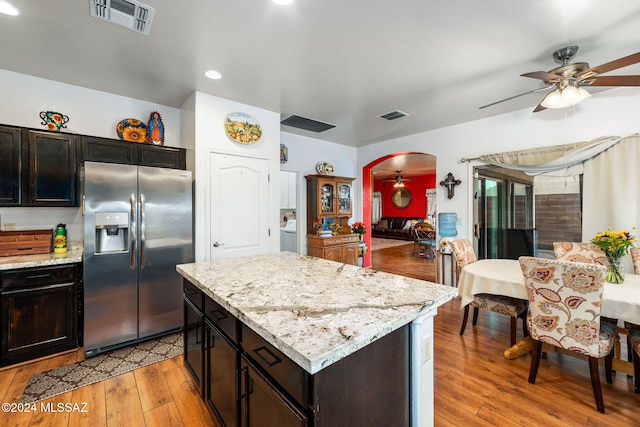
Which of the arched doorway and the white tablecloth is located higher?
the arched doorway

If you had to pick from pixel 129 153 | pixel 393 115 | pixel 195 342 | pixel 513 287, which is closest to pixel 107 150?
pixel 129 153

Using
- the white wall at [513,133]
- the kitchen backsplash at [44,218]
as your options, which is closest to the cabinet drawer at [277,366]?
the kitchen backsplash at [44,218]

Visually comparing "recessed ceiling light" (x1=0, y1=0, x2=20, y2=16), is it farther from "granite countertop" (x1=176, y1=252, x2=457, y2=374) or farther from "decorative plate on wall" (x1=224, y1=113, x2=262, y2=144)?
"granite countertop" (x1=176, y1=252, x2=457, y2=374)

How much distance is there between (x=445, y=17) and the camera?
1.90m

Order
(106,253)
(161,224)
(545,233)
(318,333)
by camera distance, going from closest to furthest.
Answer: (318,333) < (106,253) < (161,224) < (545,233)

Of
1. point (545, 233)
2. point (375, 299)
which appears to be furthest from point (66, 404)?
point (545, 233)

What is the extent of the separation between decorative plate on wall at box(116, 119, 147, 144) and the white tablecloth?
3.85m

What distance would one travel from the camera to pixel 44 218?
110 inches

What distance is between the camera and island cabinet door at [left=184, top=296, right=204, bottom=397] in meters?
1.75

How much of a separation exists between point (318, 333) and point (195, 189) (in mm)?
2624

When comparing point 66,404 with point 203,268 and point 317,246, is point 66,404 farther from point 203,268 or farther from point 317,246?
point 317,246

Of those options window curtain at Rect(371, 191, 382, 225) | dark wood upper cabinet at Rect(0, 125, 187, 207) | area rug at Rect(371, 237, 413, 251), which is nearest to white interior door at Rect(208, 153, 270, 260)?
dark wood upper cabinet at Rect(0, 125, 187, 207)

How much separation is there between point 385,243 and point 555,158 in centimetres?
680

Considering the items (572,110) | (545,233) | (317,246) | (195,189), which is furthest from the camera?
(317,246)
